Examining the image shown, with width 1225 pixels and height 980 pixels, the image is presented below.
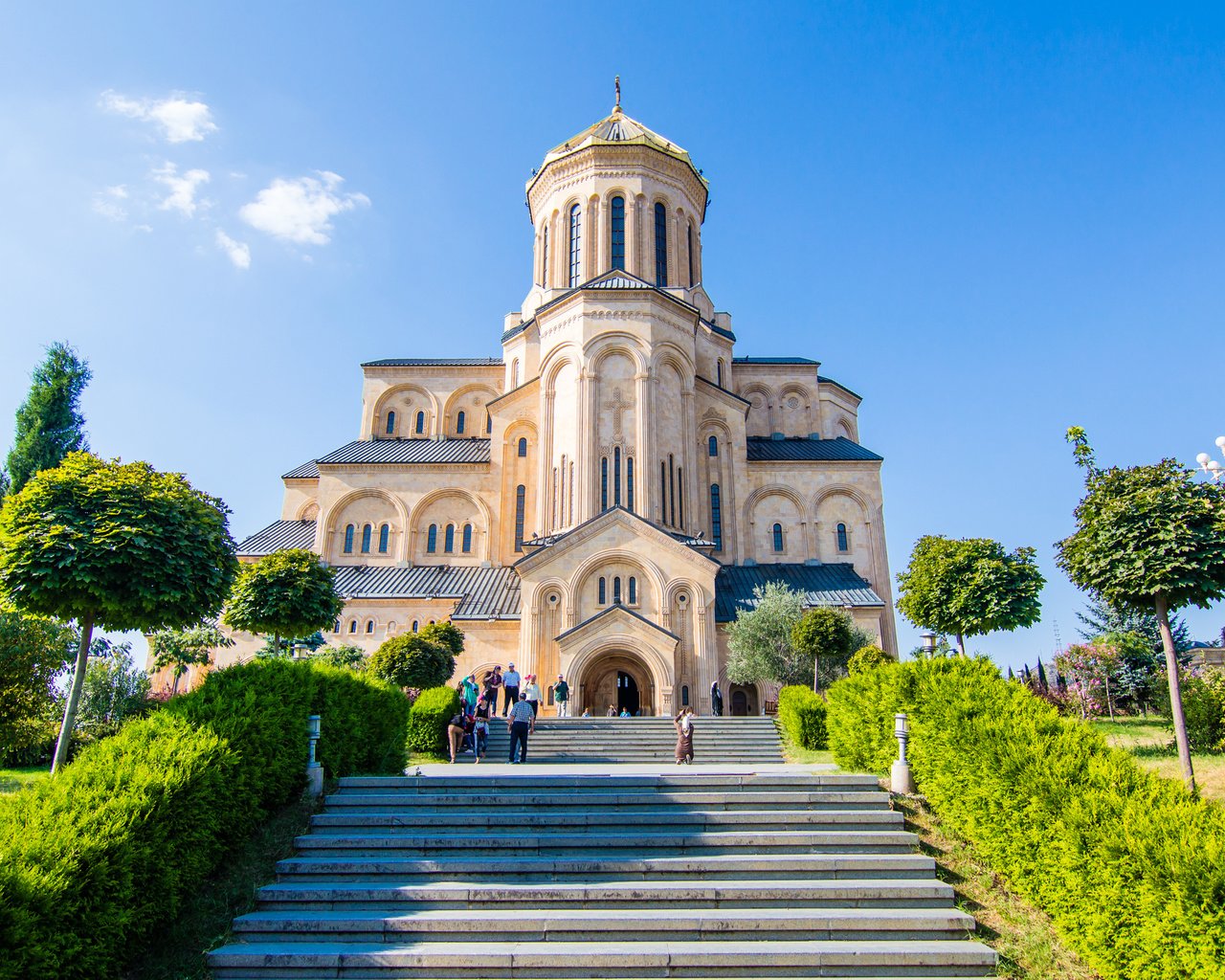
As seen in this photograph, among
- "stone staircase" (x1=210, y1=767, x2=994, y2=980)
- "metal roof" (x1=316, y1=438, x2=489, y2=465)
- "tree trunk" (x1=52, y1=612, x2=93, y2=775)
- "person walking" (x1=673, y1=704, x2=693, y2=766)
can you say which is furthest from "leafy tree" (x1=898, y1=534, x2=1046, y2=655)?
"metal roof" (x1=316, y1=438, x2=489, y2=465)

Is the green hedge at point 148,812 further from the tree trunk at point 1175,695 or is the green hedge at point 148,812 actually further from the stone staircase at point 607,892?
the tree trunk at point 1175,695

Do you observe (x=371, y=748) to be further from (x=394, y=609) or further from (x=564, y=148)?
(x=564, y=148)

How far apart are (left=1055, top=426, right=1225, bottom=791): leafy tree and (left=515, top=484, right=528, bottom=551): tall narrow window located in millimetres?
21335

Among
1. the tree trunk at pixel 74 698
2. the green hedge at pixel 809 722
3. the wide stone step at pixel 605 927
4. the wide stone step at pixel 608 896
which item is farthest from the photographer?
the green hedge at pixel 809 722

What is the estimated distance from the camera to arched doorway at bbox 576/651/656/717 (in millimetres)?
24562

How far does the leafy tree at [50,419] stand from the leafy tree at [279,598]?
1378cm

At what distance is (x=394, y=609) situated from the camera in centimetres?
2886

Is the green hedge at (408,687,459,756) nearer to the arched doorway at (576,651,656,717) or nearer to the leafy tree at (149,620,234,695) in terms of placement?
the arched doorway at (576,651,656,717)

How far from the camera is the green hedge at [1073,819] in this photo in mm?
5441

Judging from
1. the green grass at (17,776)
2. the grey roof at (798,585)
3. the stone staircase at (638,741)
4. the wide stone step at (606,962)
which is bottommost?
the wide stone step at (606,962)

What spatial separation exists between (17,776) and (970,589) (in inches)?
778

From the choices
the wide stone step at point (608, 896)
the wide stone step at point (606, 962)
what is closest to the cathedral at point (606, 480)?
the wide stone step at point (608, 896)

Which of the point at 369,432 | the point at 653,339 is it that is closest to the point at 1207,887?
the point at 653,339

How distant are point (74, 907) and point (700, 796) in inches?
235
